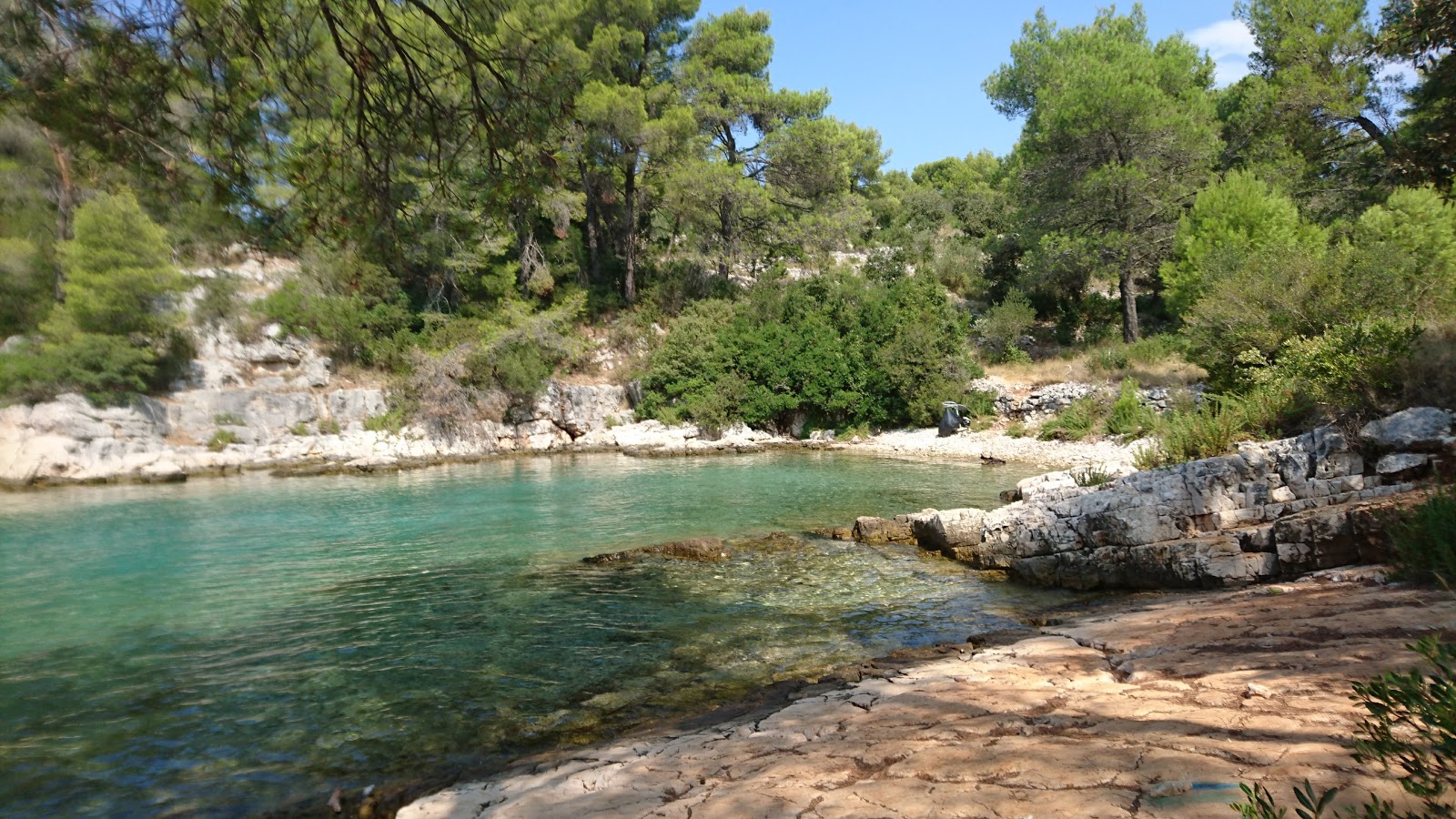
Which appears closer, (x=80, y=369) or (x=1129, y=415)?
(x=1129, y=415)

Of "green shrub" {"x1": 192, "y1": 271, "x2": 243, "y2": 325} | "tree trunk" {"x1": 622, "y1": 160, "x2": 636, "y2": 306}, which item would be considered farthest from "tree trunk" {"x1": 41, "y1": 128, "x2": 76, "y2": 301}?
"tree trunk" {"x1": 622, "y1": 160, "x2": 636, "y2": 306}

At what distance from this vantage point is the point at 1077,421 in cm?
2000

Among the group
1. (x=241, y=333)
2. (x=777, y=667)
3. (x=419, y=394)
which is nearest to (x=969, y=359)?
(x=419, y=394)

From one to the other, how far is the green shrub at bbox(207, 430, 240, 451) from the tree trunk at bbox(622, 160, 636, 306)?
15299 millimetres

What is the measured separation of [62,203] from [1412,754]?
71.3 feet

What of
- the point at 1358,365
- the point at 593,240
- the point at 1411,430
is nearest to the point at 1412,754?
the point at 1411,430

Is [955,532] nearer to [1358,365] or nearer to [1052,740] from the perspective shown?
[1358,365]

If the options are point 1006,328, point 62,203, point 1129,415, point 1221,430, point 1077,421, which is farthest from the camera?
point 1006,328

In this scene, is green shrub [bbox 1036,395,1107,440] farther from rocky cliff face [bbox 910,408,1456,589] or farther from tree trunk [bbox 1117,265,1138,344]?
rocky cliff face [bbox 910,408,1456,589]

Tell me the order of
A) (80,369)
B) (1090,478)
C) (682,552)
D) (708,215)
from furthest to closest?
(708,215)
(80,369)
(682,552)
(1090,478)

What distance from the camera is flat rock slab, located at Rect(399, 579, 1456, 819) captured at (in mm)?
2650

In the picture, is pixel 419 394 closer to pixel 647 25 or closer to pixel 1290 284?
pixel 647 25

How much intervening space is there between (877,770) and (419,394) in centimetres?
2495

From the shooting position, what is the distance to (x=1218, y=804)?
234 cm
